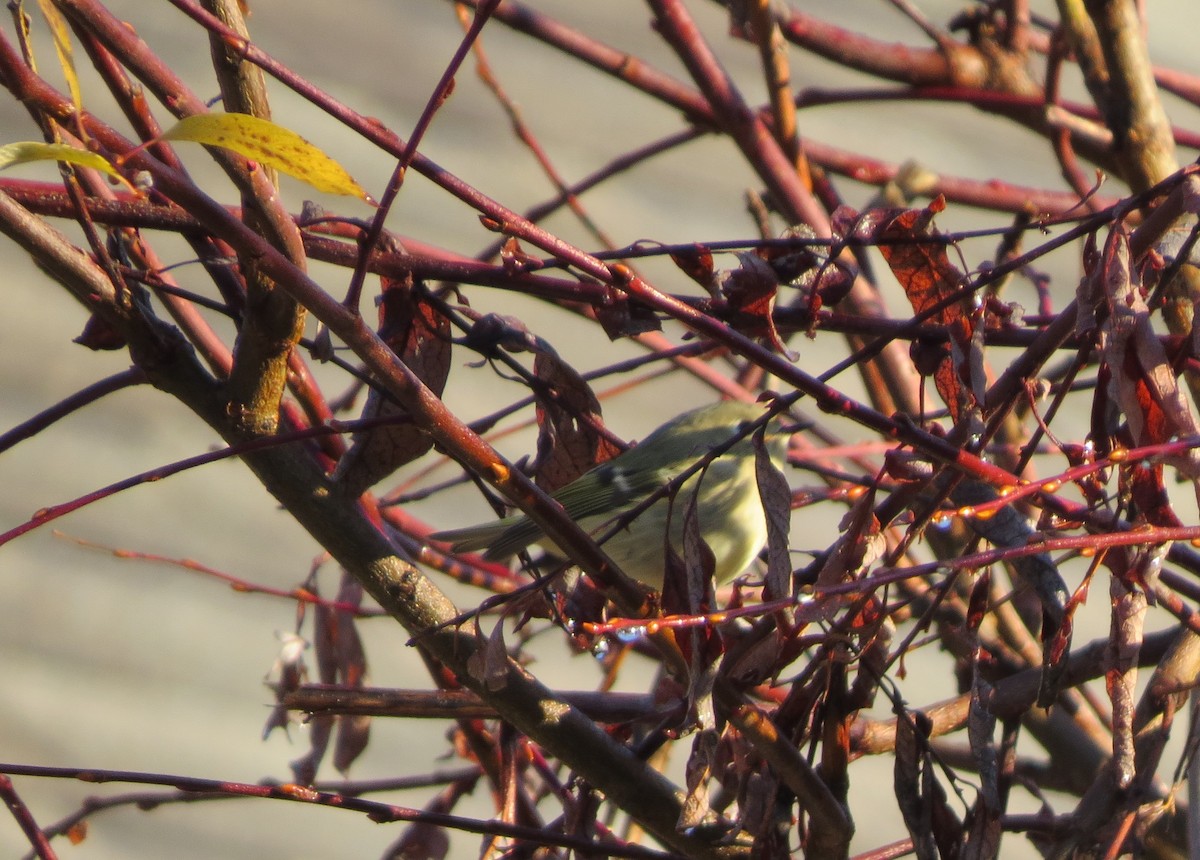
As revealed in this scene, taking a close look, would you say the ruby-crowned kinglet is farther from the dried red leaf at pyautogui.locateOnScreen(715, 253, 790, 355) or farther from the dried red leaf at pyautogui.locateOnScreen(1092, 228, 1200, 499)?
the dried red leaf at pyautogui.locateOnScreen(1092, 228, 1200, 499)

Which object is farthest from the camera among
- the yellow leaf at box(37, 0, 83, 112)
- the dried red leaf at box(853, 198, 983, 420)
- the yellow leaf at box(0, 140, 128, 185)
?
the dried red leaf at box(853, 198, 983, 420)

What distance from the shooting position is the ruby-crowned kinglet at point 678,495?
253 cm

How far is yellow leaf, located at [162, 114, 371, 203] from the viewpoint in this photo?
0.68 metres

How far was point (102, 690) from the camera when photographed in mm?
2838

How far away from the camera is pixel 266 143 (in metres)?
0.70

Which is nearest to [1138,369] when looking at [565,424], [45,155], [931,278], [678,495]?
[931,278]

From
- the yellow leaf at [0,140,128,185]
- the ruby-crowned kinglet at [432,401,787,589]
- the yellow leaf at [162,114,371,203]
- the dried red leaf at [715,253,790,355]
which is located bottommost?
the yellow leaf at [0,140,128,185]

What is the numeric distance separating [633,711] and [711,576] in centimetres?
53

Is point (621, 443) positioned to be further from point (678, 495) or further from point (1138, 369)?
point (678, 495)

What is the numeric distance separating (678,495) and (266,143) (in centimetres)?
194

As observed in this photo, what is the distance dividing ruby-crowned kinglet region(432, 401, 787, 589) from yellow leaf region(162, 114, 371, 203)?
5.52ft

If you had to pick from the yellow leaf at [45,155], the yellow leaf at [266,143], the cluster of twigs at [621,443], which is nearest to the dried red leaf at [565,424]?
the cluster of twigs at [621,443]

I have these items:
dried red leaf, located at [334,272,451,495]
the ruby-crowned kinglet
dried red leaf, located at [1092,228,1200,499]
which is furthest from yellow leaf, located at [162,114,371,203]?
the ruby-crowned kinglet

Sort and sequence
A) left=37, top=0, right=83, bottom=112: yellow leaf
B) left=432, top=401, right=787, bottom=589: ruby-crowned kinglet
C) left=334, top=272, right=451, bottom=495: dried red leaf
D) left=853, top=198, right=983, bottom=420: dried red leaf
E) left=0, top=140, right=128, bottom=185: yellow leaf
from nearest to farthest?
left=0, top=140, right=128, bottom=185: yellow leaf < left=37, top=0, right=83, bottom=112: yellow leaf < left=853, top=198, right=983, bottom=420: dried red leaf < left=334, top=272, right=451, bottom=495: dried red leaf < left=432, top=401, right=787, bottom=589: ruby-crowned kinglet
